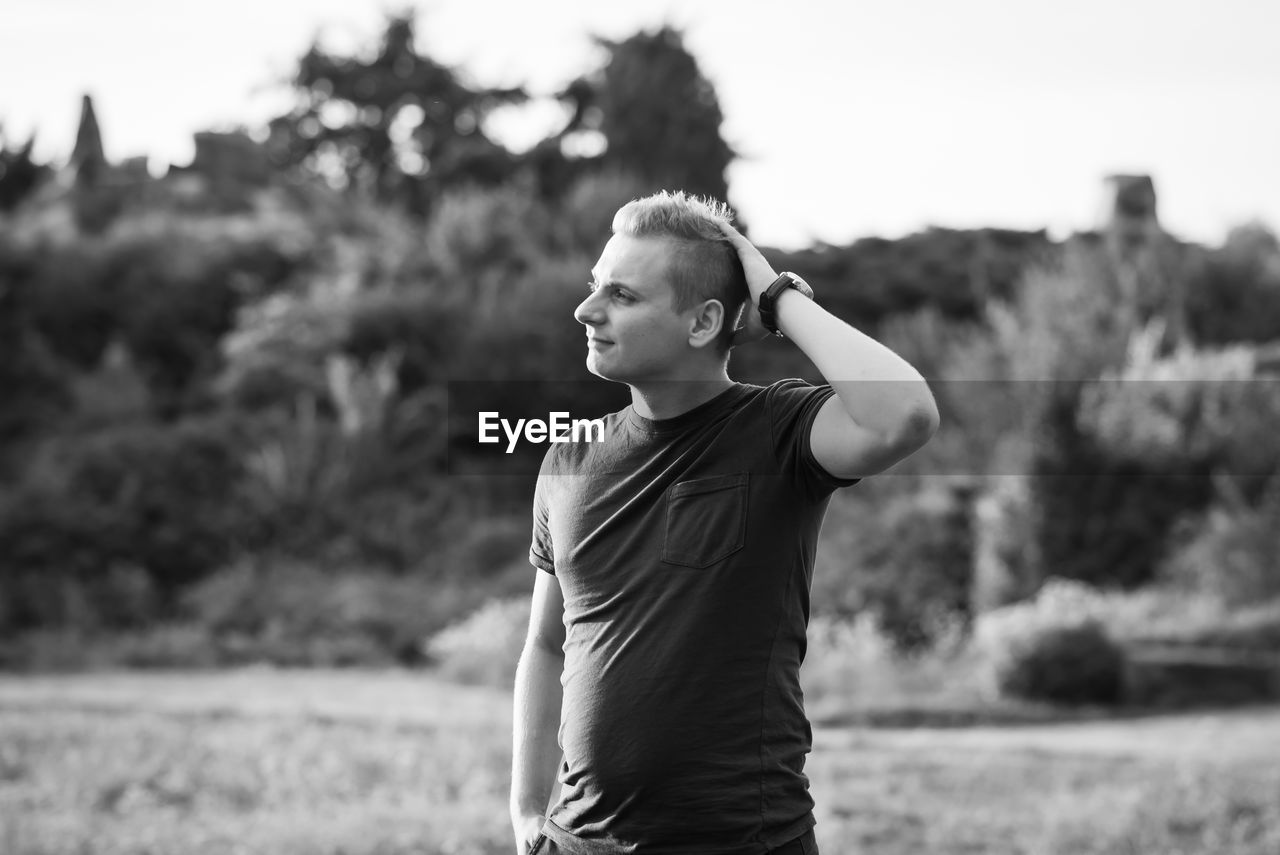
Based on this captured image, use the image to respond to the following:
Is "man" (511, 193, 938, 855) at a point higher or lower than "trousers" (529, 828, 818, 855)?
higher

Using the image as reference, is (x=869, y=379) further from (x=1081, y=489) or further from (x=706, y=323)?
(x=1081, y=489)

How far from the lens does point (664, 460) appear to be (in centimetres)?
236

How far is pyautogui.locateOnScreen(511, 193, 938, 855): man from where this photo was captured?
223cm

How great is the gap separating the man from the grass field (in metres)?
3.96

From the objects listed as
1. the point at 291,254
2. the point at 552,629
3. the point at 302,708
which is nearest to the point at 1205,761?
the point at 302,708

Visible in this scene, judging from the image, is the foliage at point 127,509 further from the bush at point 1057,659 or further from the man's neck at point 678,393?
the man's neck at point 678,393

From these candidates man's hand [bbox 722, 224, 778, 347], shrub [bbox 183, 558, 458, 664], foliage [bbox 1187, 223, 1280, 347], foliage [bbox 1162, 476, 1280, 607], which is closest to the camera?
man's hand [bbox 722, 224, 778, 347]

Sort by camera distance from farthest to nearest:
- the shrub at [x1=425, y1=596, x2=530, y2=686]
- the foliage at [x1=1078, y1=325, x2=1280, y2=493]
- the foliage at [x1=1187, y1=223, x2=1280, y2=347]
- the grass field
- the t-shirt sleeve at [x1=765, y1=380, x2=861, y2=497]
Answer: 1. the foliage at [x1=1187, y1=223, x2=1280, y2=347]
2. the foliage at [x1=1078, y1=325, x2=1280, y2=493]
3. the shrub at [x1=425, y1=596, x2=530, y2=686]
4. the grass field
5. the t-shirt sleeve at [x1=765, y1=380, x2=861, y2=497]

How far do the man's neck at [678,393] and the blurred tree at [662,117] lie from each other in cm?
1989

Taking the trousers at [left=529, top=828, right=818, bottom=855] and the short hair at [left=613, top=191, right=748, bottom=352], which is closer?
the trousers at [left=529, top=828, right=818, bottom=855]

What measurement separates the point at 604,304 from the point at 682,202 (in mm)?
210

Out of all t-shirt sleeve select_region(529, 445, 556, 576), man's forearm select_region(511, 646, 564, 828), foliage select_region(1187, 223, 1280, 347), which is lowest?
man's forearm select_region(511, 646, 564, 828)

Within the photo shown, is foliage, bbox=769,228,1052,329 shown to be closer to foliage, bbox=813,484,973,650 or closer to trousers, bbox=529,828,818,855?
foliage, bbox=813,484,973,650

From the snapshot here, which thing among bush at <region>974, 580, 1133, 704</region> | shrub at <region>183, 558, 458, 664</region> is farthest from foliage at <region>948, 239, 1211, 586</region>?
shrub at <region>183, 558, 458, 664</region>
